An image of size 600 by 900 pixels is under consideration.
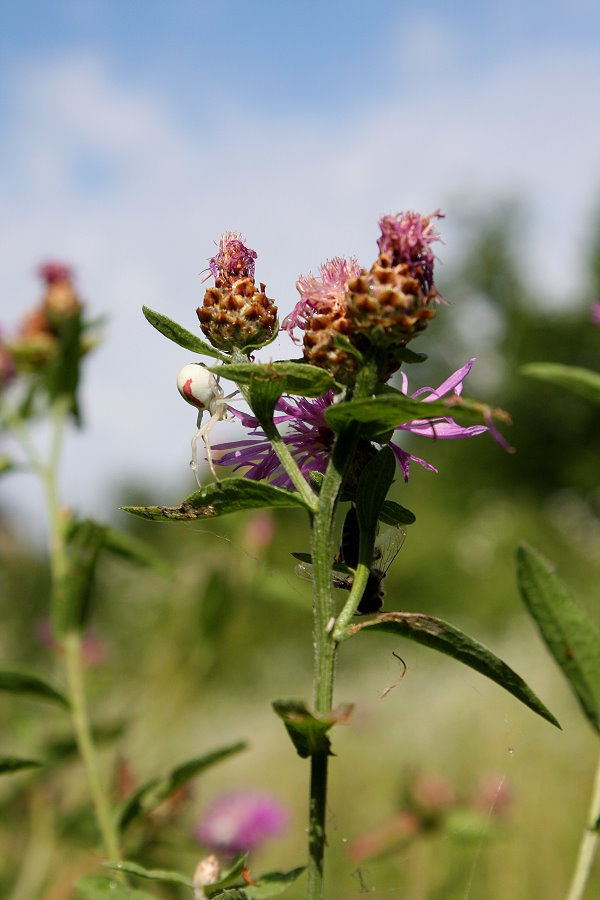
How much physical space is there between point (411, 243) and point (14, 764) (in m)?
0.50

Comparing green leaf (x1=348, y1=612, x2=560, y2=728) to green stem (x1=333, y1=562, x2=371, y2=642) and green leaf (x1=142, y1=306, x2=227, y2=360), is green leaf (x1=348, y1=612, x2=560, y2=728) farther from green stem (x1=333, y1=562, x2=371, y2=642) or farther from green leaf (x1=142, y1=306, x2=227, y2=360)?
green leaf (x1=142, y1=306, x2=227, y2=360)

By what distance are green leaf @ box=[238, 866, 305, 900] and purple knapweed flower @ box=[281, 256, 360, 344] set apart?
0.99 feet

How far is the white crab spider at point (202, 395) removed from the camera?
453 mm

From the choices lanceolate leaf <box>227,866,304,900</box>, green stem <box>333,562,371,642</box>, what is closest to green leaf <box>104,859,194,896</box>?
lanceolate leaf <box>227,866,304,900</box>

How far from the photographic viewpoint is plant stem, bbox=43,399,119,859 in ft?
2.47

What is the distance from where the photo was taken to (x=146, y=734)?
1.50 meters

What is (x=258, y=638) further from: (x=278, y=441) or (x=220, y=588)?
(x=278, y=441)

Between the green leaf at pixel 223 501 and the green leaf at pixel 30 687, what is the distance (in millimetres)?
385

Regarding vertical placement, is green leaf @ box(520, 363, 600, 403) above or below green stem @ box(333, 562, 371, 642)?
above

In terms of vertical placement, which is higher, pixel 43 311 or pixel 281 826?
pixel 43 311

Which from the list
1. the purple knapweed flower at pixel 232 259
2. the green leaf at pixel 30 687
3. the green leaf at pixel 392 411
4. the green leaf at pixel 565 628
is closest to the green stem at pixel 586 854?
the green leaf at pixel 565 628

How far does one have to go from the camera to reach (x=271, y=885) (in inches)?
18.3

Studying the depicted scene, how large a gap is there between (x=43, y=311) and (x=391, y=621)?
94cm

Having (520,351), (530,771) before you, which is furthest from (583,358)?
(530,771)
